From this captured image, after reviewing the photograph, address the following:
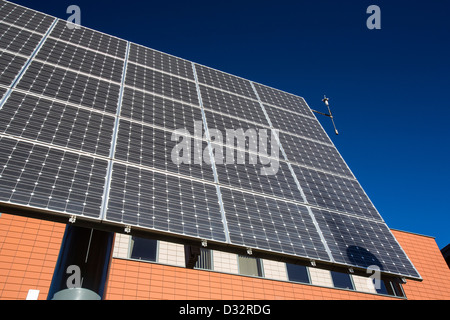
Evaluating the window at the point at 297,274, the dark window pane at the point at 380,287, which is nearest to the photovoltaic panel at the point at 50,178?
the window at the point at 297,274

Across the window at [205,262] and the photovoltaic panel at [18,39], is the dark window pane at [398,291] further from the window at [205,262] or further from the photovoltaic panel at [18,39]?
the photovoltaic panel at [18,39]

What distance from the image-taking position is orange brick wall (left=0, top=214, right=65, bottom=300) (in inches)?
549

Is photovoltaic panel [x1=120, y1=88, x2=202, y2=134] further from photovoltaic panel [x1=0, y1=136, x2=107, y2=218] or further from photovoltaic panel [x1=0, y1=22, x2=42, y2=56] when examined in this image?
photovoltaic panel [x1=0, y1=22, x2=42, y2=56]

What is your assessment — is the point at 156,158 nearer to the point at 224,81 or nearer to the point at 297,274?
the point at 224,81

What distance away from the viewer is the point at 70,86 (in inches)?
448

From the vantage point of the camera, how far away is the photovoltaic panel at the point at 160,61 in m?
15.7

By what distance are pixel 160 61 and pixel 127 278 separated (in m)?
10.1

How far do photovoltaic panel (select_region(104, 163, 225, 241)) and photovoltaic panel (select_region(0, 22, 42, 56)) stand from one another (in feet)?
21.5

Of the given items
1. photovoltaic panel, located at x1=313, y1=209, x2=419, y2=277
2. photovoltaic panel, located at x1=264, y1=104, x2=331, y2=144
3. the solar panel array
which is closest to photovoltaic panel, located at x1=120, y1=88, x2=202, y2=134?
the solar panel array

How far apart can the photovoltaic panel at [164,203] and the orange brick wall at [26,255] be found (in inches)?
342

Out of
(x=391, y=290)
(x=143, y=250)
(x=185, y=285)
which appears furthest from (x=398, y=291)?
(x=143, y=250)
